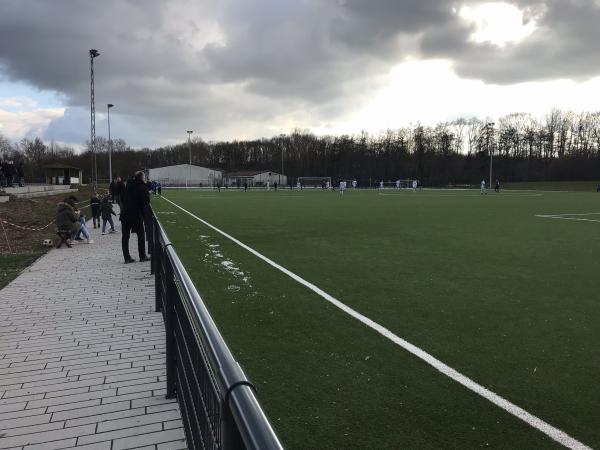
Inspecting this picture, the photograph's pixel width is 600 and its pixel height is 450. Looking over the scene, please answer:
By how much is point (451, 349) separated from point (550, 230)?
567 inches

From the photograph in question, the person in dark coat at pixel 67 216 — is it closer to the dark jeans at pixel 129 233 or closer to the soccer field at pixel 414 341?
the dark jeans at pixel 129 233

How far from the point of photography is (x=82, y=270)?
9.80 m

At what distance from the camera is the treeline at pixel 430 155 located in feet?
329

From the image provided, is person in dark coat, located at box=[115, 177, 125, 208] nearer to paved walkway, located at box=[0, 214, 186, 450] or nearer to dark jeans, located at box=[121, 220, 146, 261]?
dark jeans, located at box=[121, 220, 146, 261]

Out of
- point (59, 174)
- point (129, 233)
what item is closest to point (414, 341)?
point (129, 233)

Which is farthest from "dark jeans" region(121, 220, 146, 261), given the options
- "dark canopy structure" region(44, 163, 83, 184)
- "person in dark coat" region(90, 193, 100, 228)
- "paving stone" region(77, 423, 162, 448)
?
"dark canopy structure" region(44, 163, 83, 184)

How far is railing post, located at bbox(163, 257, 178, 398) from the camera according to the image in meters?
3.77

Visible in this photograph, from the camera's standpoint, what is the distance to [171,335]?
381cm

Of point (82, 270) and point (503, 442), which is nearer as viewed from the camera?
point (503, 442)

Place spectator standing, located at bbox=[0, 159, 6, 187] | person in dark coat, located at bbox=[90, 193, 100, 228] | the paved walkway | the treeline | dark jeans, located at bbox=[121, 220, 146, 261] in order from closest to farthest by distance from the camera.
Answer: the paved walkway
dark jeans, located at bbox=[121, 220, 146, 261]
person in dark coat, located at bbox=[90, 193, 100, 228]
spectator standing, located at bbox=[0, 159, 6, 187]
the treeline

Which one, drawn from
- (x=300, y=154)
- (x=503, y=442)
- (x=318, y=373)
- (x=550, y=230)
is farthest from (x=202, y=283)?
(x=300, y=154)

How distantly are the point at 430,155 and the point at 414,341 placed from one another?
11384cm

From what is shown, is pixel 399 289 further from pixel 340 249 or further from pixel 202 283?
pixel 340 249

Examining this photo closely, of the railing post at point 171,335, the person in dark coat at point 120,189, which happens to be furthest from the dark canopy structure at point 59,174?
the railing post at point 171,335
